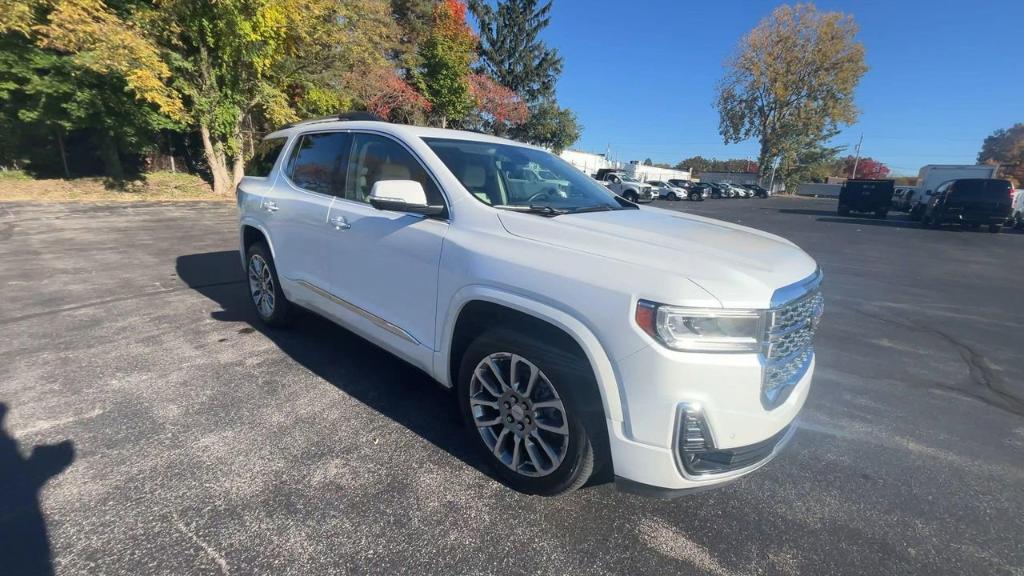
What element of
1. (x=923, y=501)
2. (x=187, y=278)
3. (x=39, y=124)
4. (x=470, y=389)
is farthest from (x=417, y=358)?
(x=39, y=124)

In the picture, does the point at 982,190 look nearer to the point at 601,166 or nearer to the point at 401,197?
the point at 401,197

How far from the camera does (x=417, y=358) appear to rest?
2686 millimetres

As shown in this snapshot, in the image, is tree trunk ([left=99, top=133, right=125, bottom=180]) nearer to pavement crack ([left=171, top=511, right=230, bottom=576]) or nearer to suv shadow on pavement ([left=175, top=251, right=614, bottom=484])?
suv shadow on pavement ([left=175, top=251, right=614, bottom=484])

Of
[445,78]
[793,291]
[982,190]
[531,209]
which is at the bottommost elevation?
[793,291]

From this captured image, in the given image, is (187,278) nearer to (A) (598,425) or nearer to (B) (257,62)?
(A) (598,425)

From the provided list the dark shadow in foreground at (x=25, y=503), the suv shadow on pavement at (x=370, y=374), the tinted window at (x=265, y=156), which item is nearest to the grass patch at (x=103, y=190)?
the suv shadow on pavement at (x=370, y=374)

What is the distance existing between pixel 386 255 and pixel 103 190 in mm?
20356

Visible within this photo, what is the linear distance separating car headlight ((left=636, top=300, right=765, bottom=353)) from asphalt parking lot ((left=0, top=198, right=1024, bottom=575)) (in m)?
0.97

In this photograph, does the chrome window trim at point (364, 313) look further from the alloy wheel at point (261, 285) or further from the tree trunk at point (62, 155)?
the tree trunk at point (62, 155)

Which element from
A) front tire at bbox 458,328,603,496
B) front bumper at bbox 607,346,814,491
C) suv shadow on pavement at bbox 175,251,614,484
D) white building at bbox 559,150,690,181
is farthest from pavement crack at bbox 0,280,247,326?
white building at bbox 559,150,690,181

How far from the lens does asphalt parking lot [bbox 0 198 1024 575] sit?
6.29 feet

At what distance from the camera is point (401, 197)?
240 centimetres

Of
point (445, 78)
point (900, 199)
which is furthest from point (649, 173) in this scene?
point (445, 78)

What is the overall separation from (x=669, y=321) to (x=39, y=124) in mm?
22915
